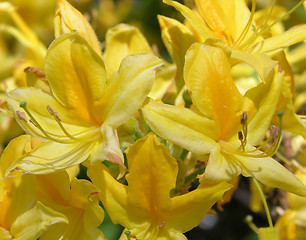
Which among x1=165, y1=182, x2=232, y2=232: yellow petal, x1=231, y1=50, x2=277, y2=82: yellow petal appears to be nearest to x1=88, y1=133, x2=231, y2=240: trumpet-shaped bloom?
x1=165, y1=182, x2=232, y2=232: yellow petal

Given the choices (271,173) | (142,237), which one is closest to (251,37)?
(271,173)

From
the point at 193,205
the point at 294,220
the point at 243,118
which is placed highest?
the point at 243,118

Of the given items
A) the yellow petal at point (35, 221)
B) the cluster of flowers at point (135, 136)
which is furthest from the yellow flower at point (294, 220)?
the yellow petal at point (35, 221)

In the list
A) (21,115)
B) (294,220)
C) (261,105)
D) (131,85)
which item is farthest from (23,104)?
(294,220)

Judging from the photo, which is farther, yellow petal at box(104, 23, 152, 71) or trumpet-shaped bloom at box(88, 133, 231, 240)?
yellow petal at box(104, 23, 152, 71)

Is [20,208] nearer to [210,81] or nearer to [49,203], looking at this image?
[49,203]

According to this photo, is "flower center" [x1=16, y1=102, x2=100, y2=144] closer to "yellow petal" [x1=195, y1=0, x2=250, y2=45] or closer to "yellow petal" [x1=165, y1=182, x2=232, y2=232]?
"yellow petal" [x1=165, y1=182, x2=232, y2=232]
